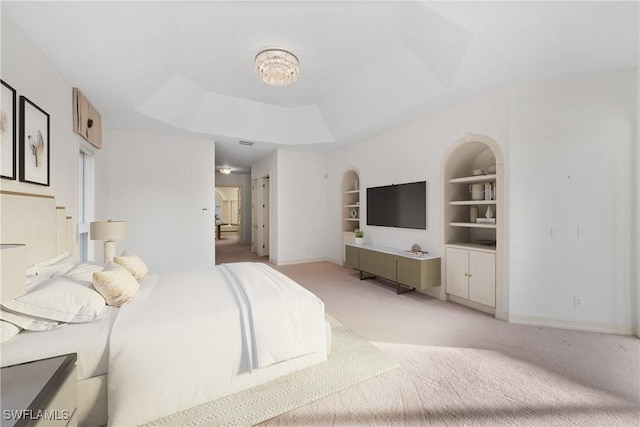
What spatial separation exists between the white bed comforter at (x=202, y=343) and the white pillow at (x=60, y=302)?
0.20 metres

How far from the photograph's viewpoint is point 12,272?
41.3 inches

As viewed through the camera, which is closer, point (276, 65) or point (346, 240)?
point (276, 65)

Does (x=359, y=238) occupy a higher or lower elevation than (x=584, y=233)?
lower

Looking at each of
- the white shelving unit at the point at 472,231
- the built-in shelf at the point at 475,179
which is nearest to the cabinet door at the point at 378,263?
the white shelving unit at the point at 472,231

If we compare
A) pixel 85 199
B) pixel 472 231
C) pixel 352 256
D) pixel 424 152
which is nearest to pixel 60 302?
pixel 85 199

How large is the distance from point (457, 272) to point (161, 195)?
503 cm

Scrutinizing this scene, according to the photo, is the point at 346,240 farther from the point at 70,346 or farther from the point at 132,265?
the point at 70,346

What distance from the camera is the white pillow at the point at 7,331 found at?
1.38 m

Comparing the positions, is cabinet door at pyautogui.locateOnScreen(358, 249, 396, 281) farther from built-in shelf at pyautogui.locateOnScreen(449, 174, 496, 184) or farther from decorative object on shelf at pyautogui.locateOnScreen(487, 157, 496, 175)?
decorative object on shelf at pyautogui.locateOnScreen(487, 157, 496, 175)

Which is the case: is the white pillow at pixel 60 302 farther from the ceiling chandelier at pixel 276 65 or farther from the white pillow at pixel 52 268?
the ceiling chandelier at pixel 276 65

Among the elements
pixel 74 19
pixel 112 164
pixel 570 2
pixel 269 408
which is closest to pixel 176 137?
pixel 112 164

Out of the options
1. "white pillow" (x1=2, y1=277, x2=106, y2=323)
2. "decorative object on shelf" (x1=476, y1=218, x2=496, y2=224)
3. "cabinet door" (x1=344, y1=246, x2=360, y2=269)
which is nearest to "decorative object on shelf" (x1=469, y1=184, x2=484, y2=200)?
"decorative object on shelf" (x1=476, y1=218, x2=496, y2=224)

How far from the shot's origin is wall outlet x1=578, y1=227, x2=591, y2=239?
2.74 m

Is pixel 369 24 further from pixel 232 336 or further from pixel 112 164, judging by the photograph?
pixel 112 164
